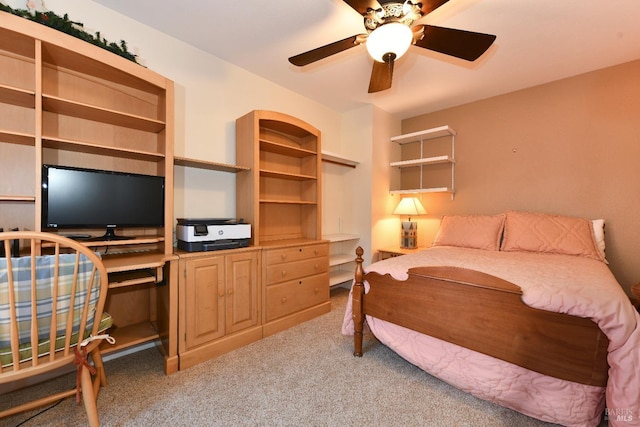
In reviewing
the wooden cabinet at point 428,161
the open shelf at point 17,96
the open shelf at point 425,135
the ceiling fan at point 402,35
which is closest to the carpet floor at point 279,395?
the open shelf at point 17,96

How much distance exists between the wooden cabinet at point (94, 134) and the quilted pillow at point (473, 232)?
8.78 ft

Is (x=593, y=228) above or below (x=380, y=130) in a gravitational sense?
below

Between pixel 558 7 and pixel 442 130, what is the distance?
153 centimetres

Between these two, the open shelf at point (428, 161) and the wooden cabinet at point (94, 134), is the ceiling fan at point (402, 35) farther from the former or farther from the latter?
the open shelf at point (428, 161)

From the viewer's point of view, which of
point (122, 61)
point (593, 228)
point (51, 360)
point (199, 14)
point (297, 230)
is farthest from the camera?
point (297, 230)

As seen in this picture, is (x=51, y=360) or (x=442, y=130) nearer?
(x=51, y=360)

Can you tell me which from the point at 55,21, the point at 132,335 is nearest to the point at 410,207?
the point at 132,335

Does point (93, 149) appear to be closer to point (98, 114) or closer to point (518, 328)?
point (98, 114)

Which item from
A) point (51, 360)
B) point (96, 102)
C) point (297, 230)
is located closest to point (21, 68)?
point (96, 102)

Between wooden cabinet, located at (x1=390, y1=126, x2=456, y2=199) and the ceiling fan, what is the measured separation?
1.69 metres

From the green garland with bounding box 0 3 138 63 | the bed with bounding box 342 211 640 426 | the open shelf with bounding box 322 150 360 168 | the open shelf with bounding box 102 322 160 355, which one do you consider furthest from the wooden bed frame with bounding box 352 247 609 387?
the green garland with bounding box 0 3 138 63

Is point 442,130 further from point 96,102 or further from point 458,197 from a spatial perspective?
point 96,102

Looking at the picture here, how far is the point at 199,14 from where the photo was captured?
6.15 feet

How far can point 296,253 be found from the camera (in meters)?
2.51
